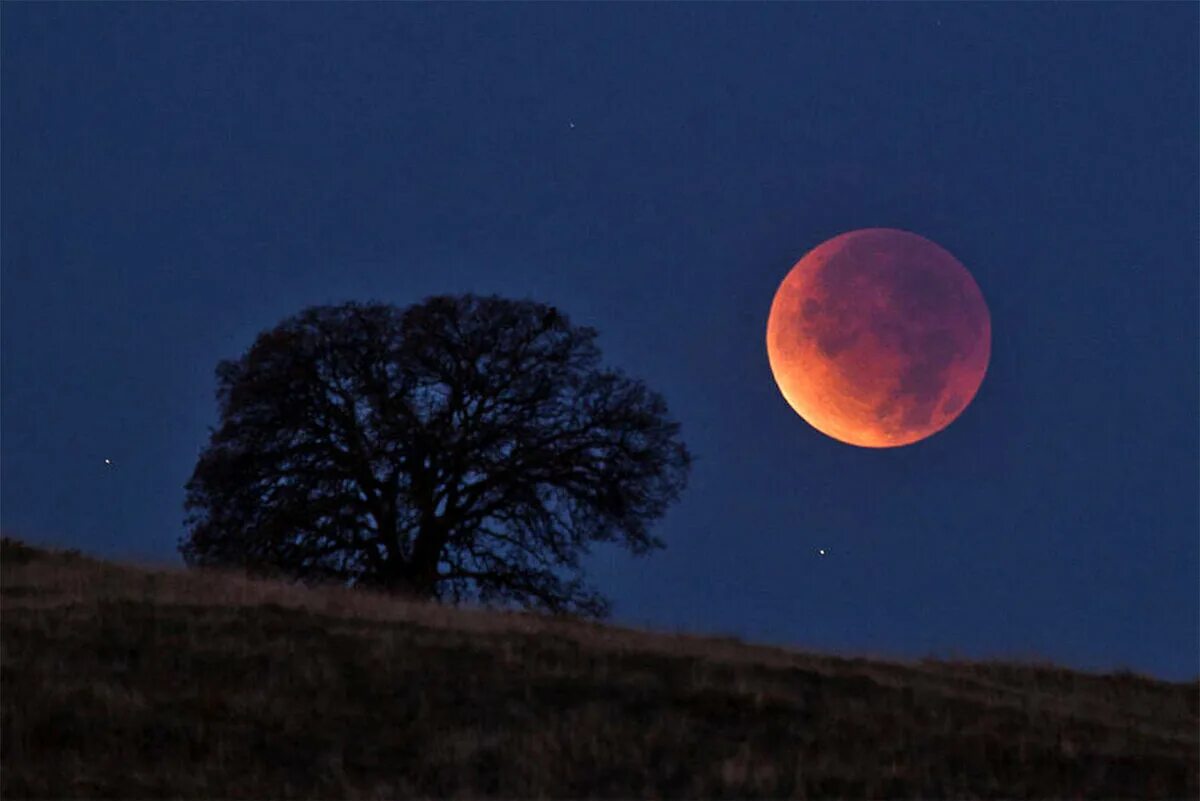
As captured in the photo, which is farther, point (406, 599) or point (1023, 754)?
point (406, 599)

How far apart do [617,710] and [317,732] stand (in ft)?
12.2

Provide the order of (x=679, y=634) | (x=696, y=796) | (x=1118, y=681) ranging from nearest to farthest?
(x=696, y=796) → (x=679, y=634) → (x=1118, y=681)

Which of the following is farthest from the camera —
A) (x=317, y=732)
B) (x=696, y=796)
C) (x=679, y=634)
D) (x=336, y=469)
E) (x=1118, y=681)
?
(x=336, y=469)

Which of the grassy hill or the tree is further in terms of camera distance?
the tree

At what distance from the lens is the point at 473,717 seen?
20.0 meters

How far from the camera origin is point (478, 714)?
2012cm

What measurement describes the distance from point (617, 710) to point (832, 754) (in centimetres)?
273

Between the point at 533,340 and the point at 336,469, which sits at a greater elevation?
the point at 533,340

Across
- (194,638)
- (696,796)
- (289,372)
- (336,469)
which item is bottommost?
(696,796)

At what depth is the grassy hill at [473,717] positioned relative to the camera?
1842 centimetres

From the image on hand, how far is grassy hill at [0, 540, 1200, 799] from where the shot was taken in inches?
725

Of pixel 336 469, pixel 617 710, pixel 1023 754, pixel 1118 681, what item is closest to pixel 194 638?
pixel 617 710

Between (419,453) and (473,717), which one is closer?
(473,717)

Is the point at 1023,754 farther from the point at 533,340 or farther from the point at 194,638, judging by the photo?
the point at 533,340
